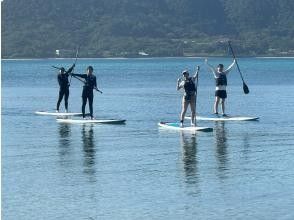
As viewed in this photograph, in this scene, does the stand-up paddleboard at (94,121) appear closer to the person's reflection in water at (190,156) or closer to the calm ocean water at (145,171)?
the calm ocean water at (145,171)

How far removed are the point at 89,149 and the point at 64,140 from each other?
235 cm

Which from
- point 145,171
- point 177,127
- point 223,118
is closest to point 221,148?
point 145,171

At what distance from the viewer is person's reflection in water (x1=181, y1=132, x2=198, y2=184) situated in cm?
1994

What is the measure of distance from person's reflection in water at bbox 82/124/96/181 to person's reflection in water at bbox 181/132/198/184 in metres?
1.93

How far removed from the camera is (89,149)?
24.5 metres

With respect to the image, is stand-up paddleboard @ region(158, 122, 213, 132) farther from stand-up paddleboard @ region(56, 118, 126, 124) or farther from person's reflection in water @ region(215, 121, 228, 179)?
stand-up paddleboard @ region(56, 118, 126, 124)

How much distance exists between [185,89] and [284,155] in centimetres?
608

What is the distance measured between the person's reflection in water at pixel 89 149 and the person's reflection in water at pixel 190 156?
193cm

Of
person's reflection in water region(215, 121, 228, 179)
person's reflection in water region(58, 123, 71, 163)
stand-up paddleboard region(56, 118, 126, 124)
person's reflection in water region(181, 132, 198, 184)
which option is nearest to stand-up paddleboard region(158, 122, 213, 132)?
person's reflection in water region(215, 121, 228, 179)

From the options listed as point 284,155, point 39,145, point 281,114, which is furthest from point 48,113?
point 284,155

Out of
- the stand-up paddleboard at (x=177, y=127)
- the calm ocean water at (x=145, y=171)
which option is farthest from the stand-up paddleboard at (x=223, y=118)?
the stand-up paddleboard at (x=177, y=127)

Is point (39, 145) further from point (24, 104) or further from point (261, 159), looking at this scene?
point (24, 104)

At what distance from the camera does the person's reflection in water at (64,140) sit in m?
23.6

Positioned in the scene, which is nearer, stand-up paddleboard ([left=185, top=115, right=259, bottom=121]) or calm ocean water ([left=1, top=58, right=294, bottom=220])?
calm ocean water ([left=1, top=58, right=294, bottom=220])
